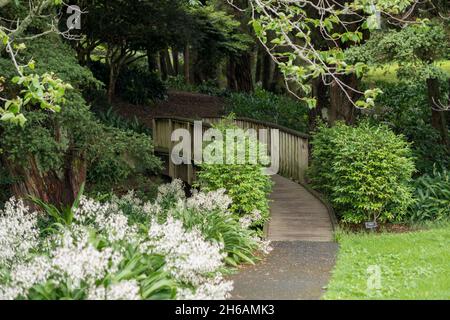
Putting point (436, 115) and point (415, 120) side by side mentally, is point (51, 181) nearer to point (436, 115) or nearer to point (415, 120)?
point (436, 115)

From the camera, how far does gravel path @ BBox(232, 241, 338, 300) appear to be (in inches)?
361

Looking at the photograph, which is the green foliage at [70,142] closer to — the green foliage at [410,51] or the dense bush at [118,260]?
the dense bush at [118,260]

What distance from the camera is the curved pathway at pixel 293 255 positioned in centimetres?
937

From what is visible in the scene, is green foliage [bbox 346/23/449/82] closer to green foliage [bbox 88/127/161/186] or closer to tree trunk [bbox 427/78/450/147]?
green foliage [bbox 88/127/161/186]

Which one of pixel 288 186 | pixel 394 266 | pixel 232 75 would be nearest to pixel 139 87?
pixel 232 75

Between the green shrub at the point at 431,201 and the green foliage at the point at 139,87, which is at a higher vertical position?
the green foliage at the point at 139,87

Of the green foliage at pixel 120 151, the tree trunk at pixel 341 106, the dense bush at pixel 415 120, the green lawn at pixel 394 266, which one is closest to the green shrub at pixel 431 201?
the green lawn at pixel 394 266

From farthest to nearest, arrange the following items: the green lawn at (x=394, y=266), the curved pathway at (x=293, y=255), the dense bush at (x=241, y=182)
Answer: the dense bush at (x=241, y=182)
the curved pathway at (x=293, y=255)
the green lawn at (x=394, y=266)

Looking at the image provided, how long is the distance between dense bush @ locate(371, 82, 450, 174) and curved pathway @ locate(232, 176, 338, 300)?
3807 millimetres

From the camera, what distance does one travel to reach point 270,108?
2925 cm

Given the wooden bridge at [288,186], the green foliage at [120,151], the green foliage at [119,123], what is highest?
the green foliage at [120,151]

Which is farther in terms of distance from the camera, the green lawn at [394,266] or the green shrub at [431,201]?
the green shrub at [431,201]

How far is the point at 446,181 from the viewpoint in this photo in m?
15.5

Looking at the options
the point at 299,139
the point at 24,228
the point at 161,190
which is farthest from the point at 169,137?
the point at 24,228
